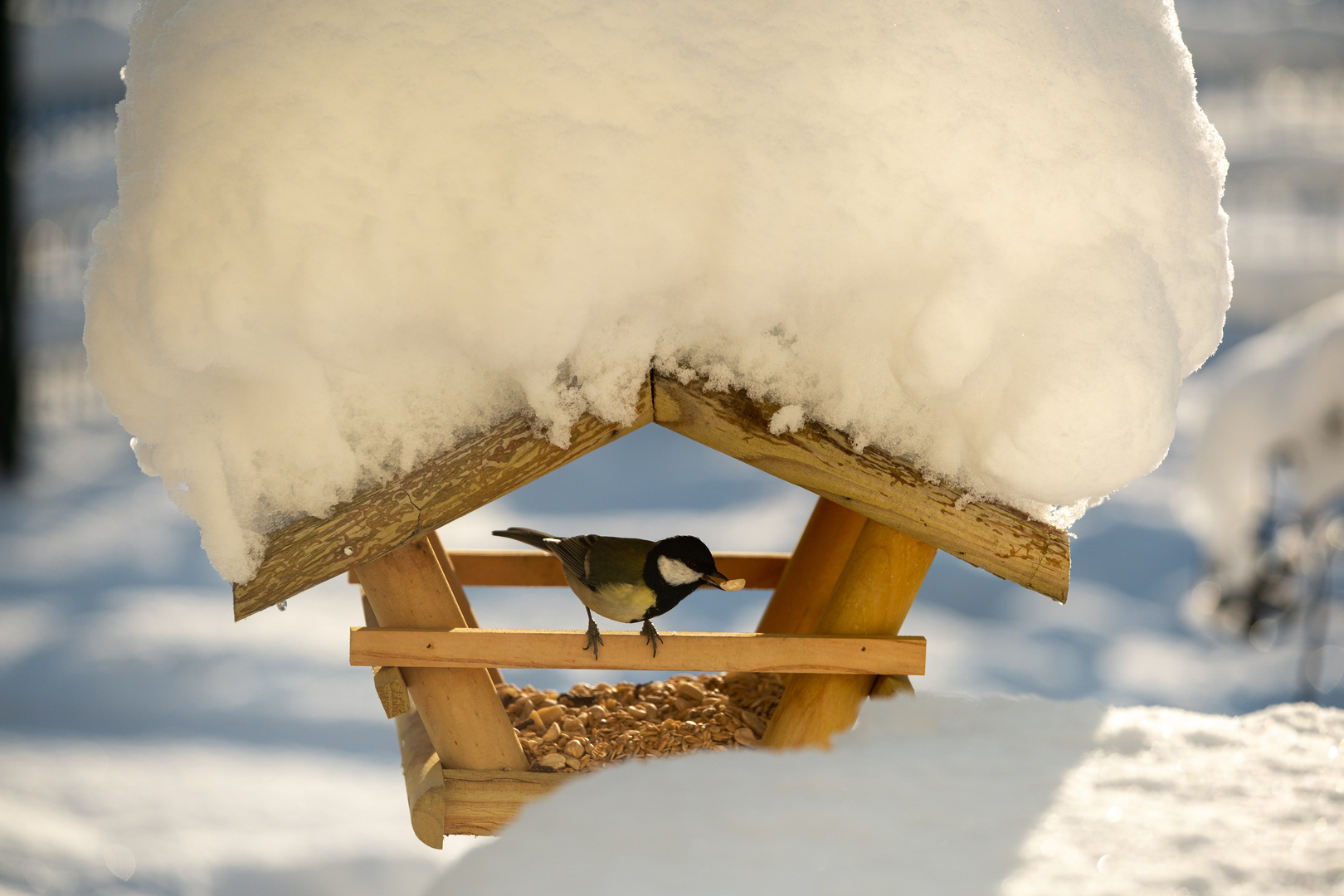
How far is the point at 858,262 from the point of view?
3.10ft

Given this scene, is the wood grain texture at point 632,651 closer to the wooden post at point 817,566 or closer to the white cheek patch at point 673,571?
the white cheek patch at point 673,571

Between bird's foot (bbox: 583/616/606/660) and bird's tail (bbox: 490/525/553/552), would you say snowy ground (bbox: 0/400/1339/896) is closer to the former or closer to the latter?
bird's tail (bbox: 490/525/553/552)

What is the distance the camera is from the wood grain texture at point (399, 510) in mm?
951

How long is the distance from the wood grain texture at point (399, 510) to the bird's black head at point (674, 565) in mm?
138

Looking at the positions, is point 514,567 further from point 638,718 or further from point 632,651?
point 632,651

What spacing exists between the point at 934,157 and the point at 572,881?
68 centimetres

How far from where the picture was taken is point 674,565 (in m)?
1.04

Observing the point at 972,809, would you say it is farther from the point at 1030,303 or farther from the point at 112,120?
the point at 112,120

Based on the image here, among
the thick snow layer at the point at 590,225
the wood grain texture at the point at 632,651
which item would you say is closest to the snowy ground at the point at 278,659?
the wood grain texture at the point at 632,651

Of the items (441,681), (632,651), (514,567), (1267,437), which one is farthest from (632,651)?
(1267,437)

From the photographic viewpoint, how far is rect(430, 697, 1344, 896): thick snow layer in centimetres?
87

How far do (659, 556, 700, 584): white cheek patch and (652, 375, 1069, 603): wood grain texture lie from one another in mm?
126

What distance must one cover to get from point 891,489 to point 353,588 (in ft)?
15.6

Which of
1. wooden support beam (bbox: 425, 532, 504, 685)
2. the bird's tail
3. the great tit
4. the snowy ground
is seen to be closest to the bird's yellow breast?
the great tit
